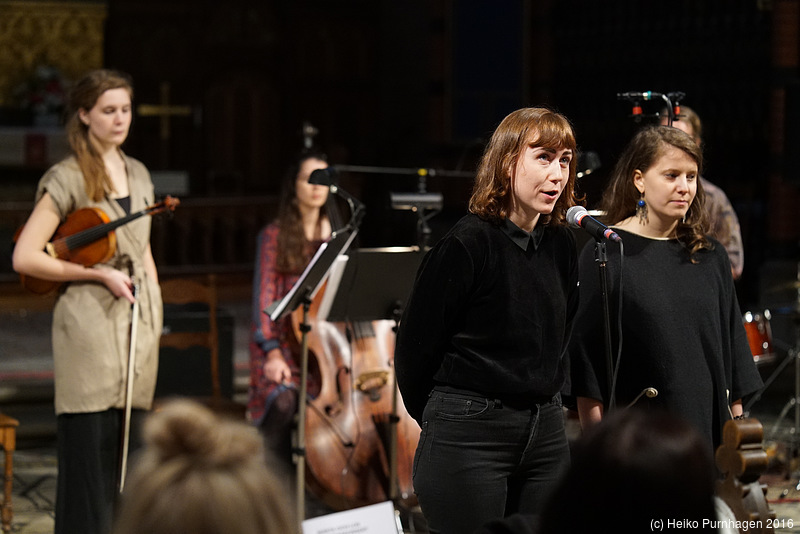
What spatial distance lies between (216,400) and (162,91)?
7907 mm

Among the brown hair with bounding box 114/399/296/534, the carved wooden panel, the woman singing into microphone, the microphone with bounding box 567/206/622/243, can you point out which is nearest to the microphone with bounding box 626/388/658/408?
the woman singing into microphone

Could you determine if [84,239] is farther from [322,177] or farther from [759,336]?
[759,336]

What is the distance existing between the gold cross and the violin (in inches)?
351

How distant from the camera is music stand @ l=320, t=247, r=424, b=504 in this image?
13.6 ft

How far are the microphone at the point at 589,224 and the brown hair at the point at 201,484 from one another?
5.09ft

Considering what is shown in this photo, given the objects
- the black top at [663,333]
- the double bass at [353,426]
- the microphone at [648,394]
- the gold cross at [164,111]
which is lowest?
the double bass at [353,426]

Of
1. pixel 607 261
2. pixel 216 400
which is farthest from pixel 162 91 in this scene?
pixel 607 261

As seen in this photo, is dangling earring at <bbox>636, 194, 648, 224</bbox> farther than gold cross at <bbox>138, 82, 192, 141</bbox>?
No

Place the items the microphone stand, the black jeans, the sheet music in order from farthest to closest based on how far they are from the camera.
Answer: the sheet music < the microphone stand < the black jeans

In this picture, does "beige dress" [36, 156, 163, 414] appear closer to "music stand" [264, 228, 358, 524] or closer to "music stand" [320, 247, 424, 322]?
"music stand" [264, 228, 358, 524]

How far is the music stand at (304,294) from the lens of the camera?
12.7 ft

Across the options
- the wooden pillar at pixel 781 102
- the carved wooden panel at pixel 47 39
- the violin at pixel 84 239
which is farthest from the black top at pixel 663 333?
the carved wooden panel at pixel 47 39

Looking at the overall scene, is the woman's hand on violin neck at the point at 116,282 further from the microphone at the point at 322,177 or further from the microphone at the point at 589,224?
the microphone at the point at 589,224

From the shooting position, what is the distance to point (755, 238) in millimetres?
8828
